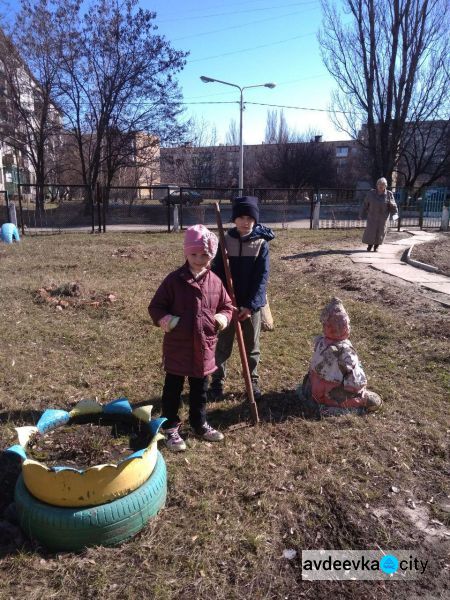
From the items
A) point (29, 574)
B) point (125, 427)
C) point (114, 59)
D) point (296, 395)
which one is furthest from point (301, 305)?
point (114, 59)

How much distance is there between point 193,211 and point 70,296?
662 inches

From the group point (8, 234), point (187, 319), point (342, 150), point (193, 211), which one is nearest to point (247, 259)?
point (187, 319)

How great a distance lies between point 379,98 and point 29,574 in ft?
92.1

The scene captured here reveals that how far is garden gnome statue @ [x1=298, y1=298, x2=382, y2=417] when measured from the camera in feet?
11.8

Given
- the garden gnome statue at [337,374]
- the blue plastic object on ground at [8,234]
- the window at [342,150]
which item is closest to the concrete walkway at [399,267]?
the garden gnome statue at [337,374]

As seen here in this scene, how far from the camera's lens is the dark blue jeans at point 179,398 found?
316 cm

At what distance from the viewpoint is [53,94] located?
24.2 m

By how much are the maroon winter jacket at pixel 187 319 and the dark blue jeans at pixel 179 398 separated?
0.13 m

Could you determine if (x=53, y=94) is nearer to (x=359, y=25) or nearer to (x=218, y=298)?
(x=359, y=25)

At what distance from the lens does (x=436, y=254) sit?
1142cm

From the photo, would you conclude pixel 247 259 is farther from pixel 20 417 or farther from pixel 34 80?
pixel 34 80

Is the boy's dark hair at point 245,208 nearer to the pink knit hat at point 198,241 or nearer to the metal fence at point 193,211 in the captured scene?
the pink knit hat at point 198,241

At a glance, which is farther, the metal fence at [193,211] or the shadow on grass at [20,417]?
the metal fence at [193,211]

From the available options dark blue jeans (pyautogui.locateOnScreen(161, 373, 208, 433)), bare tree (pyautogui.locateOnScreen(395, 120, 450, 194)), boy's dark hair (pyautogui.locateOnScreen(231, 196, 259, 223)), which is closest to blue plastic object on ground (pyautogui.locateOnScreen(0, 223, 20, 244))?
boy's dark hair (pyautogui.locateOnScreen(231, 196, 259, 223))
